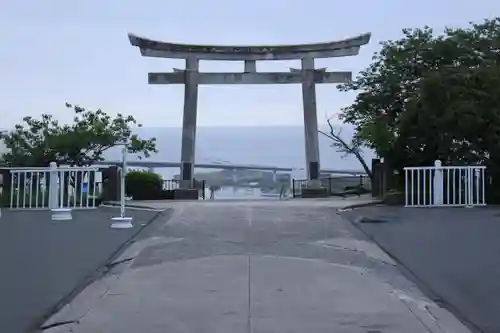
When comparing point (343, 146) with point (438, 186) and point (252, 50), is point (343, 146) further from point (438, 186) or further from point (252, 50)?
point (438, 186)

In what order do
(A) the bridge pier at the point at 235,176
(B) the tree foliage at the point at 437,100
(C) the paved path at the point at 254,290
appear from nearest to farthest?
(C) the paved path at the point at 254,290, (B) the tree foliage at the point at 437,100, (A) the bridge pier at the point at 235,176

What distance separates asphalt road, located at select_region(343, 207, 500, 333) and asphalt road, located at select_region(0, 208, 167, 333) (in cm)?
371

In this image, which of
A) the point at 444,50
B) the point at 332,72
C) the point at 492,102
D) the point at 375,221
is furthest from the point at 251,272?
the point at 332,72

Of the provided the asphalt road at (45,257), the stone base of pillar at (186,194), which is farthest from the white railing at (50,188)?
the stone base of pillar at (186,194)

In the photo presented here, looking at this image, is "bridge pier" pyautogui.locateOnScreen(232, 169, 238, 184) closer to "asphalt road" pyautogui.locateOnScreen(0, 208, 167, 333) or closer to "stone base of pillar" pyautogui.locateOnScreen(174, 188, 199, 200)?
"stone base of pillar" pyautogui.locateOnScreen(174, 188, 199, 200)

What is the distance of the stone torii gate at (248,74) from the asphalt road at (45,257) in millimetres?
13834

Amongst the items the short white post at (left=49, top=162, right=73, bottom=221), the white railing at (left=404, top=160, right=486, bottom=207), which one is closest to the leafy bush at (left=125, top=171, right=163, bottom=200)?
the short white post at (left=49, top=162, right=73, bottom=221)

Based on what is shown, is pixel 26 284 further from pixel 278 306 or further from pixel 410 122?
pixel 410 122

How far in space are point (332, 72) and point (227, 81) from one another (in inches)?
159

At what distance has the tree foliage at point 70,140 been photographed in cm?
2441

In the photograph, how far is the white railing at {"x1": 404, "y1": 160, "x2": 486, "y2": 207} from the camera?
17.8m

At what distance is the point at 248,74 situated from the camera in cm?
2994

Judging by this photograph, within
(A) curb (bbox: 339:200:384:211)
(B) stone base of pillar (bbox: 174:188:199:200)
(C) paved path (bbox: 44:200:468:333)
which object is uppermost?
(B) stone base of pillar (bbox: 174:188:199:200)

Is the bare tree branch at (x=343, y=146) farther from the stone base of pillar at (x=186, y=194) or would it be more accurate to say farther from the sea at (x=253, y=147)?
the sea at (x=253, y=147)
